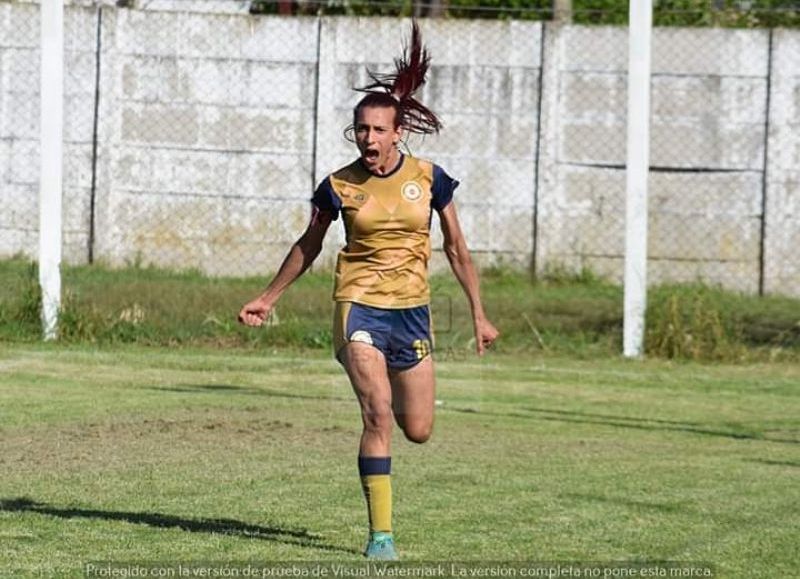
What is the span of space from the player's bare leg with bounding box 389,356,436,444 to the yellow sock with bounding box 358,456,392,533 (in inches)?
13.4

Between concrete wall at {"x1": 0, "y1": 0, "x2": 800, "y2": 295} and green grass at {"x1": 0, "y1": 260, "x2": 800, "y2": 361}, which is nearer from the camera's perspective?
green grass at {"x1": 0, "y1": 260, "x2": 800, "y2": 361}

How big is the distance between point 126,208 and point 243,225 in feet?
4.23

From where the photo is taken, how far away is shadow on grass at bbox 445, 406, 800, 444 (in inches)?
516

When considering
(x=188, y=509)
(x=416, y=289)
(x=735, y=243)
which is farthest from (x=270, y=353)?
(x=416, y=289)

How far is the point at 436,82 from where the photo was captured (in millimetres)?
20562

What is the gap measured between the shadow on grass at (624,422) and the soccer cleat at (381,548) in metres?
5.45

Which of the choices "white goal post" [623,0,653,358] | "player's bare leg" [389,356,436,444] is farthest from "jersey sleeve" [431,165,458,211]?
"white goal post" [623,0,653,358]

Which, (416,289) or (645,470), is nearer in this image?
(416,289)

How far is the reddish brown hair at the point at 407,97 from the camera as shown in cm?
842

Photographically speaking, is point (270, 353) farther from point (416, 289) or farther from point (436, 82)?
point (416, 289)

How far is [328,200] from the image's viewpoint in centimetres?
844

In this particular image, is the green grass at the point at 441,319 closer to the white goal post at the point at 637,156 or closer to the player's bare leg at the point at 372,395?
the white goal post at the point at 637,156

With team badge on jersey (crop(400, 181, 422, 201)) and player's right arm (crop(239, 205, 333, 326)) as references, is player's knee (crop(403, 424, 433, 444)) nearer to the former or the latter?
player's right arm (crop(239, 205, 333, 326))

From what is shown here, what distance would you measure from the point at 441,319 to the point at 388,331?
9.64 metres
